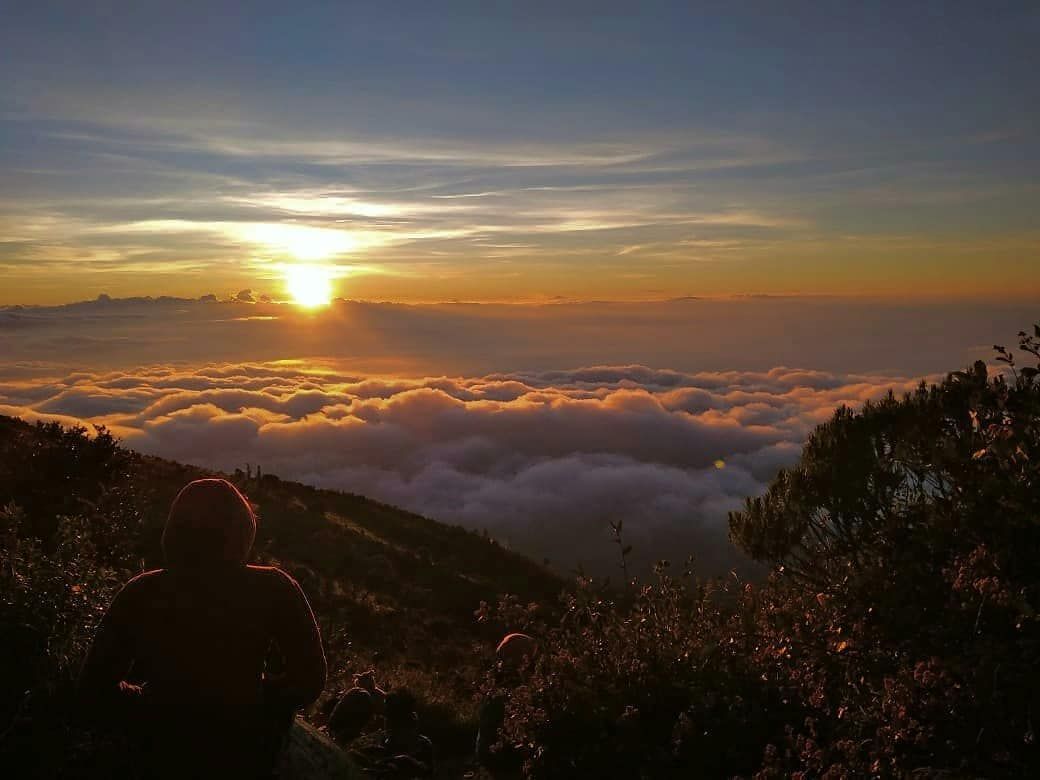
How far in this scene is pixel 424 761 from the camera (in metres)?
7.20

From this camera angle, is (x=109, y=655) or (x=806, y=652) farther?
(x=806, y=652)

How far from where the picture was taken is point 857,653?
184 inches

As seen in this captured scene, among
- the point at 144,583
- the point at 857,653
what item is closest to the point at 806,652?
the point at 857,653

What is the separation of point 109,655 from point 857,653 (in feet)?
12.9

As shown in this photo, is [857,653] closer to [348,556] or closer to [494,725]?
[494,725]

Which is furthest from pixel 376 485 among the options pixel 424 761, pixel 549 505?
pixel 424 761

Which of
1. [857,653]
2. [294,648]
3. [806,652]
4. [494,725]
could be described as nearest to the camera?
[294,648]

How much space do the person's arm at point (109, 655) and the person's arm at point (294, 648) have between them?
59 centimetres

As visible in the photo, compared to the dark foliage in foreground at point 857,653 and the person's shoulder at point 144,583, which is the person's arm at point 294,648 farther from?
the dark foliage in foreground at point 857,653

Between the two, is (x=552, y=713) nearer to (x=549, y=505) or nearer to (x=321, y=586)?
(x=321, y=586)

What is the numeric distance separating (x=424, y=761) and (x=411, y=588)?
14.2m

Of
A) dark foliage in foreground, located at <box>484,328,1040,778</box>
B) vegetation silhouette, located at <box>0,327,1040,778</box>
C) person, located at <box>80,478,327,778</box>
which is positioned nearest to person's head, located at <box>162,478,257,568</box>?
person, located at <box>80,478,327,778</box>

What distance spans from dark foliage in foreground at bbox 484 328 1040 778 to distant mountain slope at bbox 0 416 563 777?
2.09 meters

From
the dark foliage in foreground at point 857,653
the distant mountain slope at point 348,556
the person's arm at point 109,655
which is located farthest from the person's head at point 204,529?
the distant mountain slope at point 348,556
